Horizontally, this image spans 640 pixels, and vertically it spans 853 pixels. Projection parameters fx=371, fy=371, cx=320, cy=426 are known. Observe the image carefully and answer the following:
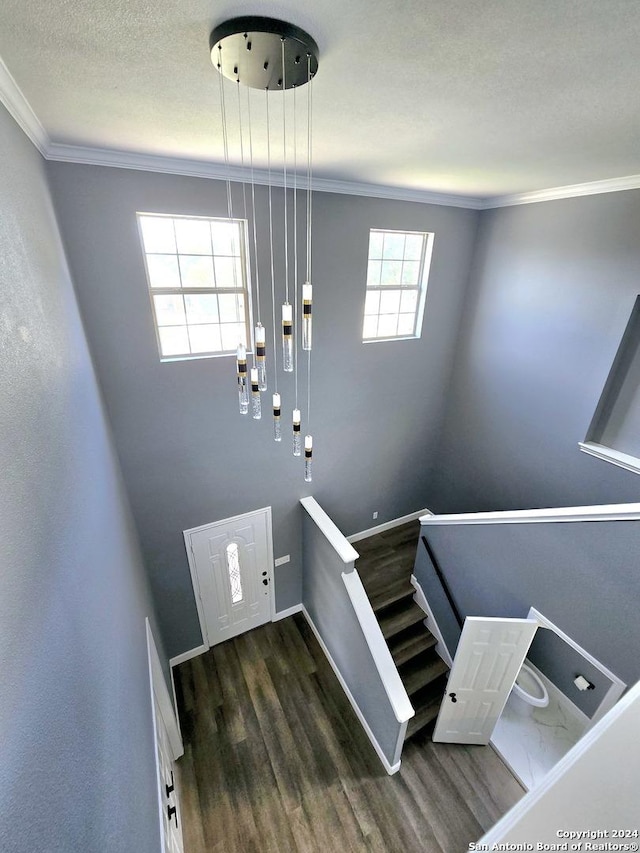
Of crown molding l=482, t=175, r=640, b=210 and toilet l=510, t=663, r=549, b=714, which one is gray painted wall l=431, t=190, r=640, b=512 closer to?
crown molding l=482, t=175, r=640, b=210

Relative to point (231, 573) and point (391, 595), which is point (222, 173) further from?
point (391, 595)

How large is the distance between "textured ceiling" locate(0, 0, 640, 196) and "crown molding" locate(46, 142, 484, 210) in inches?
5.5

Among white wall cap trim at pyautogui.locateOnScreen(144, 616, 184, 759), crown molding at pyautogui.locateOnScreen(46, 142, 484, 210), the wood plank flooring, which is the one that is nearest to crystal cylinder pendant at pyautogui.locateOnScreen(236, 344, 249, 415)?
crown molding at pyautogui.locateOnScreen(46, 142, 484, 210)

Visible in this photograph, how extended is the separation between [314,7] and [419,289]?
3.79 meters

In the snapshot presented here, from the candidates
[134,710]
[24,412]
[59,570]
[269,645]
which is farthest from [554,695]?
[24,412]

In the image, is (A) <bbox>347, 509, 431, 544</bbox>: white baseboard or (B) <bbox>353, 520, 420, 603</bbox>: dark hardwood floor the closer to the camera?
(B) <bbox>353, 520, 420, 603</bbox>: dark hardwood floor

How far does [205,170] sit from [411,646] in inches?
208

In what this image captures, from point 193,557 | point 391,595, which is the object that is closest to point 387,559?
point 391,595

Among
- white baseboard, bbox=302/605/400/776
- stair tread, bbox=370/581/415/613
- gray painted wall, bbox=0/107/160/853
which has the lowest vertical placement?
white baseboard, bbox=302/605/400/776

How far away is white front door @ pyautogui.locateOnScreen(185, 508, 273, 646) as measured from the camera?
420 centimetres

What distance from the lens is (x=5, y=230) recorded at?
55.9 inches

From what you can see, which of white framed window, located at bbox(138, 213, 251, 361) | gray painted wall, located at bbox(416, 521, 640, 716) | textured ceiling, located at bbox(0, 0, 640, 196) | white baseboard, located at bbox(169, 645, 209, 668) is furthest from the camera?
white baseboard, located at bbox(169, 645, 209, 668)

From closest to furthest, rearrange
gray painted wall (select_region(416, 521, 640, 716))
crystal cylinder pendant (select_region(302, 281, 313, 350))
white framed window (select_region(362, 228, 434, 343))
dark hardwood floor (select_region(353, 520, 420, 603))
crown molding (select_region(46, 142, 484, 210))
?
crystal cylinder pendant (select_region(302, 281, 313, 350)), crown molding (select_region(46, 142, 484, 210)), gray painted wall (select_region(416, 521, 640, 716)), white framed window (select_region(362, 228, 434, 343)), dark hardwood floor (select_region(353, 520, 420, 603))

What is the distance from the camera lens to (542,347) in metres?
4.18
